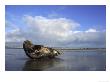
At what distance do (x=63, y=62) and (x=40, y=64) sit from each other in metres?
0.22

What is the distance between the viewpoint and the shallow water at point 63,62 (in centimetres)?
232

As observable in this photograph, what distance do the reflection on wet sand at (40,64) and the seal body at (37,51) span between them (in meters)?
0.04

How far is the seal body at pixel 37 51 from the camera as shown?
2338mm

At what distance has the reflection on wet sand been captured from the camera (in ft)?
7.63

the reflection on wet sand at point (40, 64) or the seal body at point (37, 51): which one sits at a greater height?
the seal body at point (37, 51)

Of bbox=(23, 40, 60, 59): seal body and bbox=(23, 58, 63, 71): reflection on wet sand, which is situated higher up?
bbox=(23, 40, 60, 59): seal body

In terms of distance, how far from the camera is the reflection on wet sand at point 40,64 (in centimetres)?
233

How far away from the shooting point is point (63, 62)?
7.68ft

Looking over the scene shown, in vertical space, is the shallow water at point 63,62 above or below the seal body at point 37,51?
below

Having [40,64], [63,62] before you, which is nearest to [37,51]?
[40,64]

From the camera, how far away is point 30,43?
233cm
